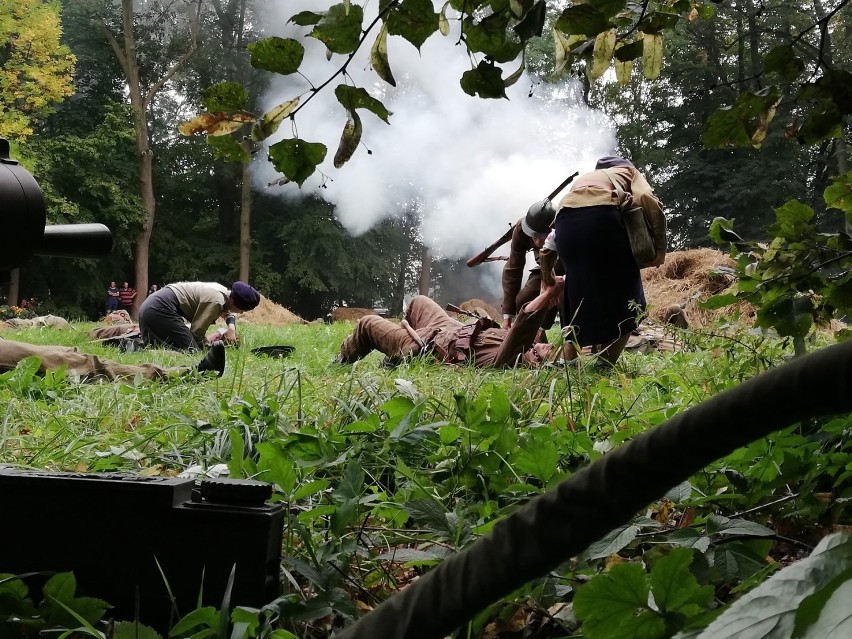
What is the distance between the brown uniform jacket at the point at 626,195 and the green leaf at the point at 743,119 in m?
3.15

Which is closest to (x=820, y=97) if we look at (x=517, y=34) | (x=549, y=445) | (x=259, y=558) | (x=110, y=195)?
(x=517, y=34)

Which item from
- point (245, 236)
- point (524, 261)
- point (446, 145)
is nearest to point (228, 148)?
point (524, 261)

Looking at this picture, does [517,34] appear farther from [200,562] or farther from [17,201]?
[200,562]

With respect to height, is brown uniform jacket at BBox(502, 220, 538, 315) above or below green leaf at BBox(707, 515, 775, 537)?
above

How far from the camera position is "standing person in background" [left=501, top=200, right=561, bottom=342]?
5.61 m

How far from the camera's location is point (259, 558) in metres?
0.98

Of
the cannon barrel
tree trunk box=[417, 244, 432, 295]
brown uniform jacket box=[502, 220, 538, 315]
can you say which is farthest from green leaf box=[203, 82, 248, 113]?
tree trunk box=[417, 244, 432, 295]

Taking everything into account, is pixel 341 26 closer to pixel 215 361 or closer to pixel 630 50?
pixel 630 50

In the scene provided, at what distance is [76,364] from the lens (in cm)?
438

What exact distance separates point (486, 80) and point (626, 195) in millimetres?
3586

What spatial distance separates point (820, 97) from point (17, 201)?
3.96 feet

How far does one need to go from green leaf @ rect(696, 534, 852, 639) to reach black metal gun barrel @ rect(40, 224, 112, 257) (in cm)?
91

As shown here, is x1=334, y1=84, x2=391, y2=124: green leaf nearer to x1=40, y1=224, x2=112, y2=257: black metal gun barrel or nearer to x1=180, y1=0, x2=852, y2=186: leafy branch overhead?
x1=180, y1=0, x2=852, y2=186: leafy branch overhead

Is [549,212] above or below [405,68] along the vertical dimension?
below
